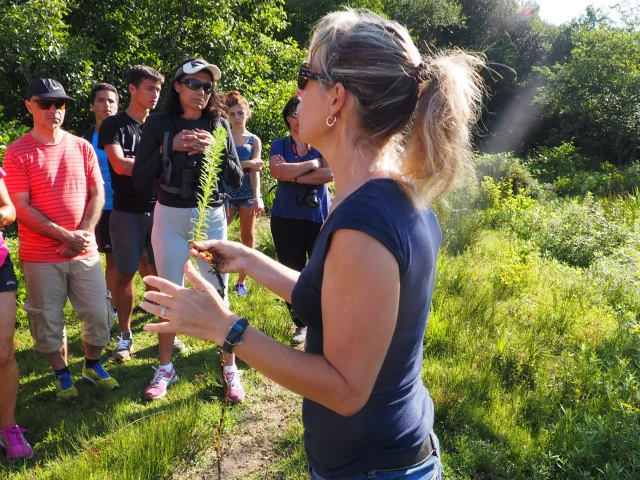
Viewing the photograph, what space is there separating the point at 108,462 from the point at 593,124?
79.1 ft

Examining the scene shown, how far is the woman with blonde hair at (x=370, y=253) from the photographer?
4.12 feet

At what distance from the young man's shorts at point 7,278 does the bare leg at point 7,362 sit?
0.03 meters

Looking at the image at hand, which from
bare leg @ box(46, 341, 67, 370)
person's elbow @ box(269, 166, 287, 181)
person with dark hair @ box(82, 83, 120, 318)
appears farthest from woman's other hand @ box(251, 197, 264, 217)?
bare leg @ box(46, 341, 67, 370)

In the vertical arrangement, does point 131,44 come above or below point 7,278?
above

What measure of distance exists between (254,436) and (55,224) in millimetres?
2077

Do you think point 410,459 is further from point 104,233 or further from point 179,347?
point 104,233

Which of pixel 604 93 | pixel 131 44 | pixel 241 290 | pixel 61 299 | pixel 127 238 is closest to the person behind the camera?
pixel 61 299

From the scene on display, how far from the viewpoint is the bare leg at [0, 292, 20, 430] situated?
314 centimetres

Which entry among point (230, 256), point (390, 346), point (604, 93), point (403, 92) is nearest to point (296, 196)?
point (230, 256)

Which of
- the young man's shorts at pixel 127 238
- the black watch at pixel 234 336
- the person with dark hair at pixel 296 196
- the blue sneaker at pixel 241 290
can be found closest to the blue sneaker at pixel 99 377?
the young man's shorts at pixel 127 238

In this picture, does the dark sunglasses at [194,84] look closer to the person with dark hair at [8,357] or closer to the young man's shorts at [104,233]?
the person with dark hair at [8,357]

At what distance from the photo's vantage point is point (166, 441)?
119 inches

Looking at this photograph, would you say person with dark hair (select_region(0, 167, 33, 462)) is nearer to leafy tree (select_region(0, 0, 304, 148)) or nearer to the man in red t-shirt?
the man in red t-shirt

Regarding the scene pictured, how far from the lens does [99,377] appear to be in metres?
4.06
